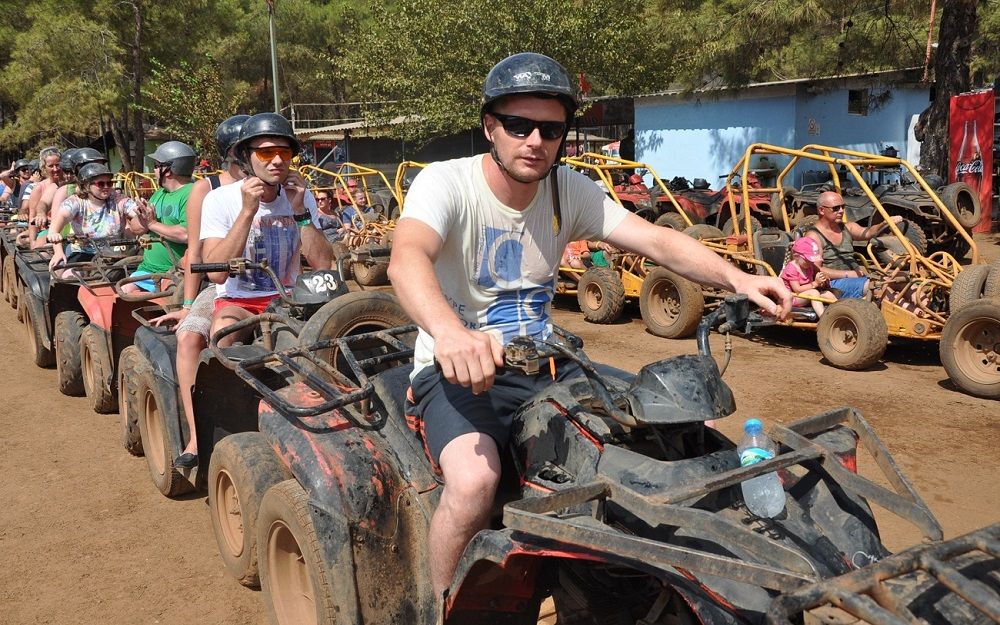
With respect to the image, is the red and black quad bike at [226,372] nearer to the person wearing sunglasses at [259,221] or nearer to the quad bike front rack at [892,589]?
the person wearing sunglasses at [259,221]

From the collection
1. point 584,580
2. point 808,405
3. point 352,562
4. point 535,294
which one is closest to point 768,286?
point 535,294

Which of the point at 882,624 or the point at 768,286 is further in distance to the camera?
Result: the point at 768,286

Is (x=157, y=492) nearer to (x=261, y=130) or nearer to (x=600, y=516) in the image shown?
(x=261, y=130)

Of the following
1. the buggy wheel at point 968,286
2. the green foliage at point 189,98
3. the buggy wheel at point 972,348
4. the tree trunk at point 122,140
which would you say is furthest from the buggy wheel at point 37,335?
the tree trunk at point 122,140

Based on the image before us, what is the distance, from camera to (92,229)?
25.3 feet

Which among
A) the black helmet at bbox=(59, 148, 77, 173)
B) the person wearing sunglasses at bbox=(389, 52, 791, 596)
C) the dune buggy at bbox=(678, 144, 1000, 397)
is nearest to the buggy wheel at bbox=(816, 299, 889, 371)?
the dune buggy at bbox=(678, 144, 1000, 397)

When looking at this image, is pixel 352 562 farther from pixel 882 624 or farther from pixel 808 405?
pixel 808 405

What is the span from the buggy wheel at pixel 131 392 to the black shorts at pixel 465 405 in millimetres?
2663

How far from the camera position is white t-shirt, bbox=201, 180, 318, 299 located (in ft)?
14.9

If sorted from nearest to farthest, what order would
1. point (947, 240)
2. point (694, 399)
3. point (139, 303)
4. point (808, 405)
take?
point (694, 399) < point (139, 303) < point (808, 405) < point (947, 240)

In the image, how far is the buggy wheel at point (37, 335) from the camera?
754 cm

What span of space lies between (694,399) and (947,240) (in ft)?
35.7

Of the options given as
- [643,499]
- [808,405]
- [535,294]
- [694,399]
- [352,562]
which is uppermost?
[535,294]

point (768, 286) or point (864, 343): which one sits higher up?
point (768, 286)
